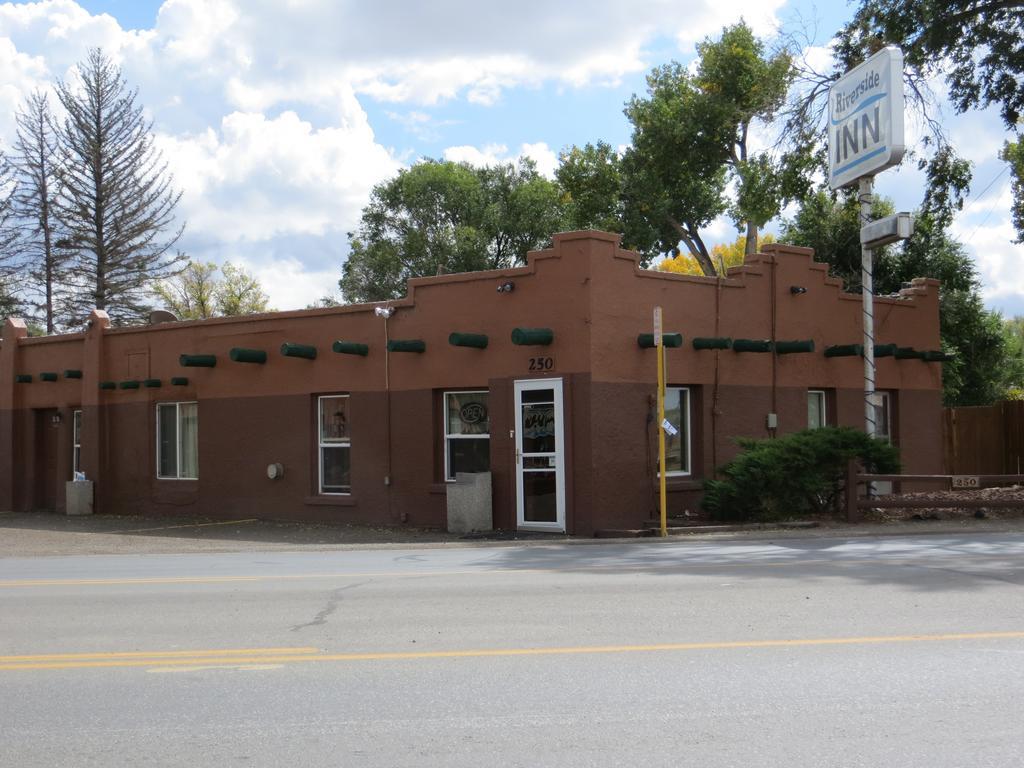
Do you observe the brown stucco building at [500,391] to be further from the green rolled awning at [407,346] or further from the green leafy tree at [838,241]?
the green leafy tree at [838,241]

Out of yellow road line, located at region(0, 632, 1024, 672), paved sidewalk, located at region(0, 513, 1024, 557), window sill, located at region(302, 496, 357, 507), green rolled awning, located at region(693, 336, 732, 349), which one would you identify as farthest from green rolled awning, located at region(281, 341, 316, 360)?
yellow road line, located at region(0, 632, 1024, 672)

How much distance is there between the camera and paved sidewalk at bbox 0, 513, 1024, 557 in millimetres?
14875

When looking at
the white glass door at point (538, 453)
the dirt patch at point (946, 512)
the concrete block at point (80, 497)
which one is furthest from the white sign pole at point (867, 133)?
the concrete block at point (80, 497)

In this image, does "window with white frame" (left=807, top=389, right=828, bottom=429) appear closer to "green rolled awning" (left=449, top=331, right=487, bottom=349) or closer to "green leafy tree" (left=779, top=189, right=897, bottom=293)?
"green rolled awning" (left=449, top=331, right=487, bottom=349)

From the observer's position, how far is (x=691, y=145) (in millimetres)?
31484

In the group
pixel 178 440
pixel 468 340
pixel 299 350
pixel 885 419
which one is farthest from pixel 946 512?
pixel 178 440

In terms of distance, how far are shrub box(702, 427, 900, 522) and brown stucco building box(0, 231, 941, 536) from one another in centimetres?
130

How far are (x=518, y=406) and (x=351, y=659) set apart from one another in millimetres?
10023

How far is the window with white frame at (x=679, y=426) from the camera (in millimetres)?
17781

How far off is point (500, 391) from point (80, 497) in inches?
431

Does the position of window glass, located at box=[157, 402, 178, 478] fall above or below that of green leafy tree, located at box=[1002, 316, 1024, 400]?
below

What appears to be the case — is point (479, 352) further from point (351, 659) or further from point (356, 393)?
point (351, 659)

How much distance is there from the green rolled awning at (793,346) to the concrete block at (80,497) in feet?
48.3

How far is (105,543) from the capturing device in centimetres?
1634
